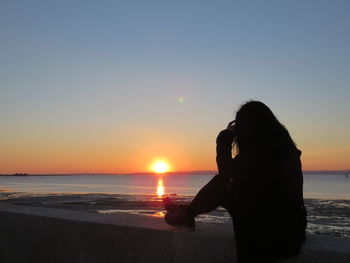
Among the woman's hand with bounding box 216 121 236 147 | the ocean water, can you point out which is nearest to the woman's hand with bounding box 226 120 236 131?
the woman's hand with bounding box 216 121 236 147

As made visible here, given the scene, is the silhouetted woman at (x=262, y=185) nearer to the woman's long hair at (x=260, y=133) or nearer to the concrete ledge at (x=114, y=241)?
the woman's long hair at (x=260, y=133)

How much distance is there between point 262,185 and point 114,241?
160 centimetres

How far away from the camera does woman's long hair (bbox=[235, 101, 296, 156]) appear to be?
8.76 ft

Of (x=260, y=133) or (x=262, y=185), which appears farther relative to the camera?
(x=260, y=133)

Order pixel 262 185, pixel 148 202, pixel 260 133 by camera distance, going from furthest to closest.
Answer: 1. pixel 148 202
2. pixel 260 133
3. pixel 262 185

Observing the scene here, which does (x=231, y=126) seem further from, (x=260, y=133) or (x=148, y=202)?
(x=148, y=202)

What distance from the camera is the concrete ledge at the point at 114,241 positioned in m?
2.92

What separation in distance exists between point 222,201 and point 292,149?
Result: 0.61 m

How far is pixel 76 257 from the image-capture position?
3.84 m

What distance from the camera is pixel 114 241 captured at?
11.8 feet

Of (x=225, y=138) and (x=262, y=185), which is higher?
(x=225, y=138)

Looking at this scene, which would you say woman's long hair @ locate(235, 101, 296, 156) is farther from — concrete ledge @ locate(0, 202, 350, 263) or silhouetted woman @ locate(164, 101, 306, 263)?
concrete ledge @ locate(0, 202, 350, 263)

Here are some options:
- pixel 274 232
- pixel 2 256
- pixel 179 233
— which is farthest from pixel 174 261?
pixel 2 256

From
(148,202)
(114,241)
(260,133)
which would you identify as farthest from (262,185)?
(148,202)
